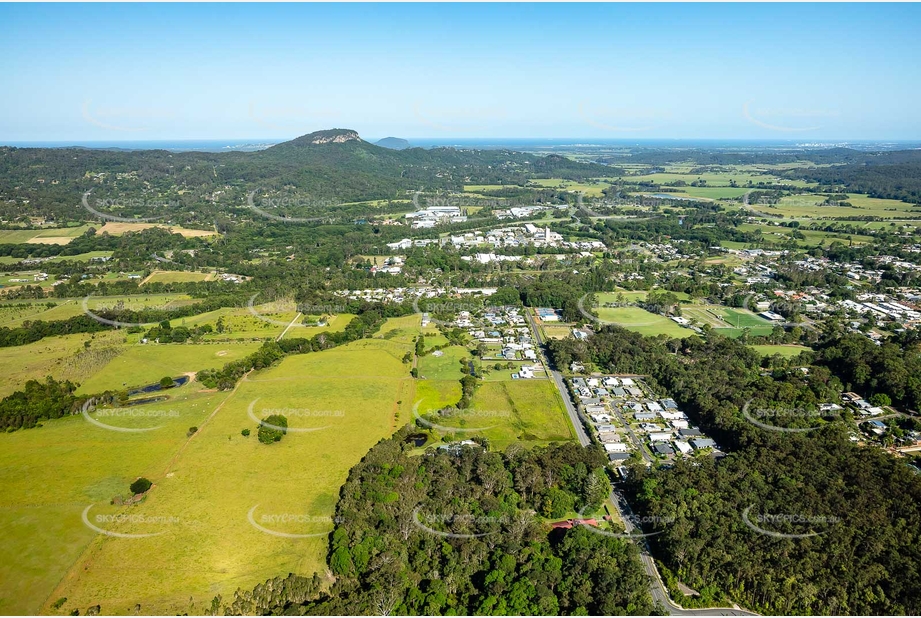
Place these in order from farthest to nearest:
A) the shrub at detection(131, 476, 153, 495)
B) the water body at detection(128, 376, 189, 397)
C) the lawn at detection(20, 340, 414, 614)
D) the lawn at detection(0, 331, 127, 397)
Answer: the lawn at detection(0, 331, 127, 397) < the water body at detection(128, 376, 189, 397) < the shrub at detection(131, 476, 153, 495) < the lawn at detection(20, 340, 414, 614)

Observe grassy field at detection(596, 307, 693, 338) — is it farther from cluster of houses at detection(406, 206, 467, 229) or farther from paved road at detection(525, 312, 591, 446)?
cluster of houses at detection(406, 206, 467, 229)

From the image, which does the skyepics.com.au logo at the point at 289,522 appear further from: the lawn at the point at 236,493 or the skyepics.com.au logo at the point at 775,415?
the skyepics.com.au logo at the point at 775,415

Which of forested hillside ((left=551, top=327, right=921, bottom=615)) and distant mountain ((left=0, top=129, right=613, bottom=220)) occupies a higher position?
distant mountain ((left=0, top=129, right=613, bottom=220))

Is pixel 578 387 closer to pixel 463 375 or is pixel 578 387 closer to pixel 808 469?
pixel 463 375

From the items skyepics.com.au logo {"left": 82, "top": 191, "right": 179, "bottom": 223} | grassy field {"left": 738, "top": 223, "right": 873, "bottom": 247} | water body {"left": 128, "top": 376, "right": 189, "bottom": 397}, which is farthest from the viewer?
skyepics.com.au logo {"left": 82, "top": 191, "right": 179, "bottom": 223}

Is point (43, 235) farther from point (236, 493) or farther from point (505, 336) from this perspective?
point (236, 493)

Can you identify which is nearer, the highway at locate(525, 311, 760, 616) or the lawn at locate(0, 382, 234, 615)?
the highway at locate(525, 311, 760, 616)

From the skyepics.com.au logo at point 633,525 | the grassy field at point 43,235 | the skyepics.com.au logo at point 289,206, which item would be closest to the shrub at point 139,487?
the skyepics.com.au logo at point 633,525

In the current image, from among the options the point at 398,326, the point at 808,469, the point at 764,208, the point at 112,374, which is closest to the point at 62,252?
the point at 112,374

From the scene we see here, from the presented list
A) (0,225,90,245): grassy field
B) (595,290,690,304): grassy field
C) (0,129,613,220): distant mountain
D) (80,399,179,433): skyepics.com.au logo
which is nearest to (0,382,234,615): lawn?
(80,399,179,433): skyepics.com.au logo
